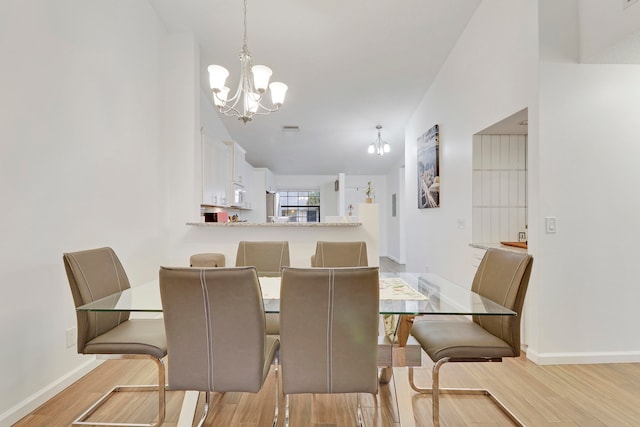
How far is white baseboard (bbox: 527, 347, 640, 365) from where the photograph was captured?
2.58 m

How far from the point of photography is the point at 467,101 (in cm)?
383

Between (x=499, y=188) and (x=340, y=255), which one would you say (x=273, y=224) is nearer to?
(x=340, y=255)

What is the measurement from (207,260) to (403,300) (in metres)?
2.29

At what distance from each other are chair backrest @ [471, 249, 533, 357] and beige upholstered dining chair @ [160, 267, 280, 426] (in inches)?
48.5

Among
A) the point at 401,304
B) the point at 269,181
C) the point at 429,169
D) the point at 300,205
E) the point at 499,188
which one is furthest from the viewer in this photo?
the point at 300,205

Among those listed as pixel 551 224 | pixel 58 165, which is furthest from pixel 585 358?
pixel 58 165

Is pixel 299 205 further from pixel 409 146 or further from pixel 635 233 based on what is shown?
pixel 635 233

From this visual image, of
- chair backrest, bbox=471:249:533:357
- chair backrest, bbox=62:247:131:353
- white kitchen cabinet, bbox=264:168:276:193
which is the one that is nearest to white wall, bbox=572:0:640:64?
chair backrest, bbox=471:249:533:357

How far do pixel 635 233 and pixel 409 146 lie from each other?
4075 mm

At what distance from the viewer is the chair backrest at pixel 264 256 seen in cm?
270

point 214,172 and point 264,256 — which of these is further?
point 214,172

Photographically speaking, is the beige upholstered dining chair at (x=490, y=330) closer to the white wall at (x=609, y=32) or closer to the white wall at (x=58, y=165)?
the white wall at (x=609, y=32)

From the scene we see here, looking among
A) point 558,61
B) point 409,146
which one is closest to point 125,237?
point 558,61

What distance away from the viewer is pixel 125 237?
307cm
